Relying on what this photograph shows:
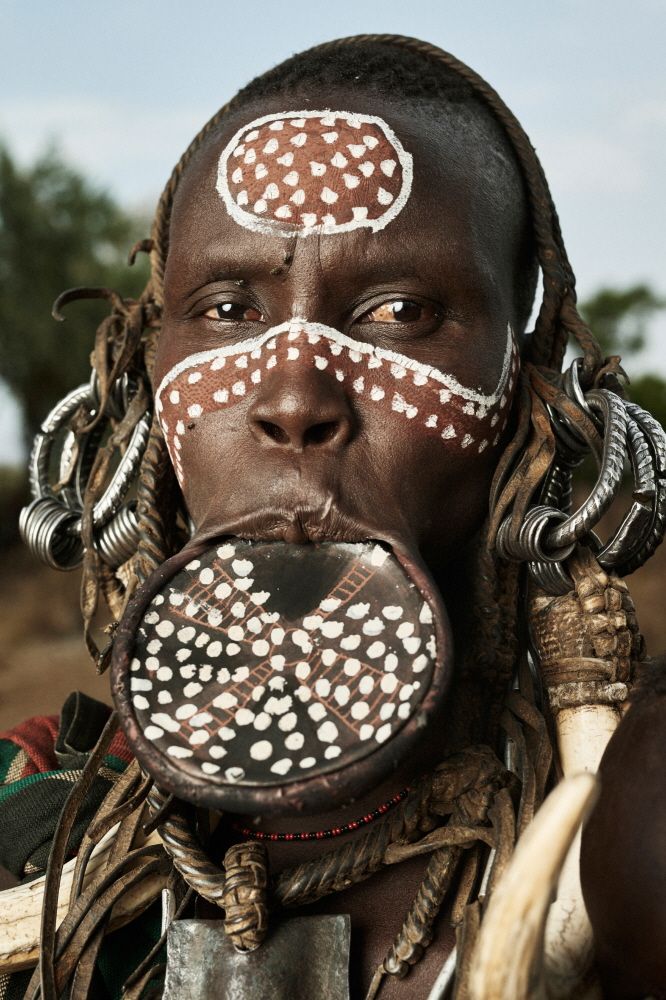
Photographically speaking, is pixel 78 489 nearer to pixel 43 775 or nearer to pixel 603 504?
pixel 43 775

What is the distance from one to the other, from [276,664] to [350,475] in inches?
11.3

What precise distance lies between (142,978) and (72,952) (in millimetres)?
108

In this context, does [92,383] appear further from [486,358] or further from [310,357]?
[486,358]

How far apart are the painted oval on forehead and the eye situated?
12 centimetres

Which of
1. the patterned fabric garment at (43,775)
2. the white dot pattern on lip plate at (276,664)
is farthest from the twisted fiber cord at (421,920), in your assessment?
the patterned fabric garment at (43,775)

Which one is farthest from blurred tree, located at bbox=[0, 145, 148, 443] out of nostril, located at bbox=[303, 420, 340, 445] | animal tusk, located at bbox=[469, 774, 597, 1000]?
animal tusk, located at bbox=[469, 774, 597, 1000]

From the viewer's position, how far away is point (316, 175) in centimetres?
167

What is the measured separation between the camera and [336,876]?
155cm

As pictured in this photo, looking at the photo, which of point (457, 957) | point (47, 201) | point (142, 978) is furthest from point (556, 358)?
point (47, 201)

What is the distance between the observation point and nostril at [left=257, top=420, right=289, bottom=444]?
1605 mm

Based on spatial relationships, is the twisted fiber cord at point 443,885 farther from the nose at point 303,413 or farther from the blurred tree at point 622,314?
the blurred tree at point 622,314

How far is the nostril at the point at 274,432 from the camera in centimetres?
161

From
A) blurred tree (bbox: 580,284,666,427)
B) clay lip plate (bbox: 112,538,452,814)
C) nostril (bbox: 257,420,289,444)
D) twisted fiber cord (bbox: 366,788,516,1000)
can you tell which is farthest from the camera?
blurred tree (bbox: 580,284,666,427)

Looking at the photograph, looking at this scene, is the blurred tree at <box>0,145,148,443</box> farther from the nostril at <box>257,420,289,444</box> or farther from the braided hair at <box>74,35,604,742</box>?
the nostril at <box>257,420,289,444</box>
